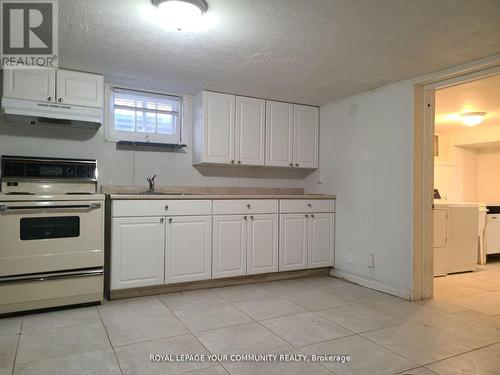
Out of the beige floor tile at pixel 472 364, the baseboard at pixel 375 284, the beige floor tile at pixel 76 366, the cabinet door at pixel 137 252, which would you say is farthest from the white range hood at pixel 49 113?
the beige floor tile at pixel 472 364

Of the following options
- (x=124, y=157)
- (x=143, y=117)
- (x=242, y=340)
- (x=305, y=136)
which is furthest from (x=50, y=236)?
(x=305, y=136)

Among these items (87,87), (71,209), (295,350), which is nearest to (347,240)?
(295,350)

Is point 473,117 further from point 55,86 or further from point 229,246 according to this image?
point 55,86

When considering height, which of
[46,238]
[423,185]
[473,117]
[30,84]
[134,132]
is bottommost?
[46,238]

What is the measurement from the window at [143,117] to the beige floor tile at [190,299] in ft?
5.13

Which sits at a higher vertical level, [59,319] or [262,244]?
[262,244]

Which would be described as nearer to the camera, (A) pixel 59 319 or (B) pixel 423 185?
(A) pixel 59 319

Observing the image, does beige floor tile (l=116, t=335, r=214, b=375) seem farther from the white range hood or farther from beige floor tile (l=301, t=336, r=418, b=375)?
the white range hood

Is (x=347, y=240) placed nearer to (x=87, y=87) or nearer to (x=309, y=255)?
(x=309, y=255)

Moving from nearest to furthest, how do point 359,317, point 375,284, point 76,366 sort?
point 76,366 → point 359,317 → point 375,284

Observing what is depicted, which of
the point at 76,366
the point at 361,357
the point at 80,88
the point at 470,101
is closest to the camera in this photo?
the point at 76,366

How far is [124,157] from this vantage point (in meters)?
3.63

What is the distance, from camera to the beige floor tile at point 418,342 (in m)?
2.10

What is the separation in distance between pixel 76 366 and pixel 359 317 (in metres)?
1.93
